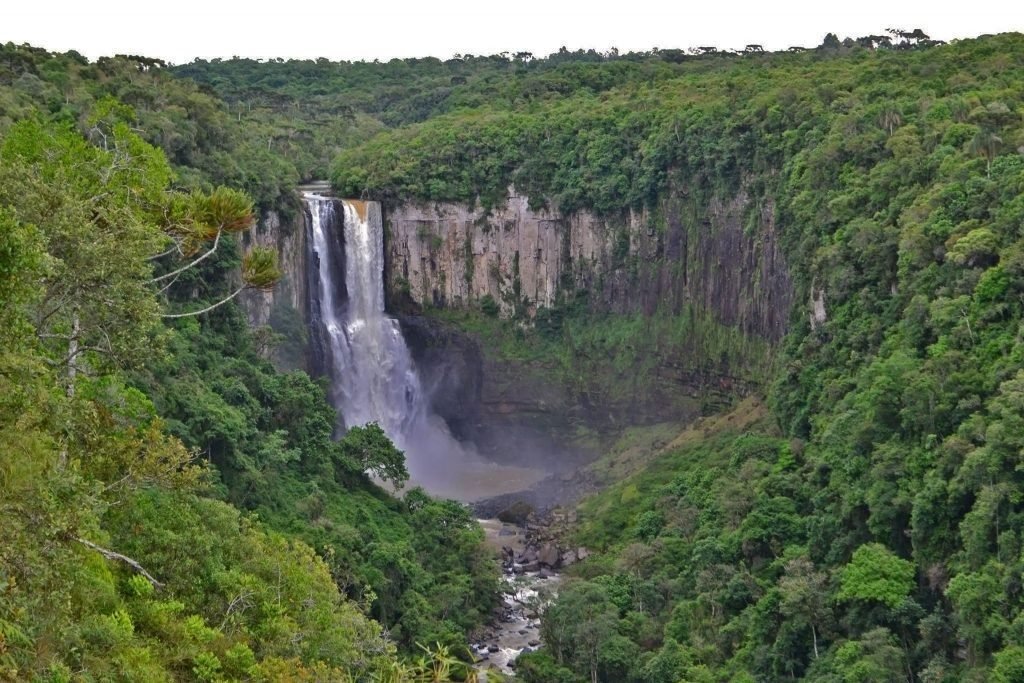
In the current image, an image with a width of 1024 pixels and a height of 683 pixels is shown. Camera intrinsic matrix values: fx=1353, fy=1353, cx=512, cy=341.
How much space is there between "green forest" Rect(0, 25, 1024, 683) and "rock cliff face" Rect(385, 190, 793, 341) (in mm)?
606

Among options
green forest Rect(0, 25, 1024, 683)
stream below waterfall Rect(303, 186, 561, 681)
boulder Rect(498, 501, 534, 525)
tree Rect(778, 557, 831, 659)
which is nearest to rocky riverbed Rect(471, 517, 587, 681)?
boulder Rect(498, 501, 534, 525)

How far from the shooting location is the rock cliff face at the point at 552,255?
5503cm

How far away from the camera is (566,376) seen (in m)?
57.9

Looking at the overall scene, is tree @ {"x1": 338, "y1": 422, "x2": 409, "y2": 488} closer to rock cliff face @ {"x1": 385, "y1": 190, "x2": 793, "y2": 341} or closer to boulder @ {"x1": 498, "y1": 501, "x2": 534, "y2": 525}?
boulder @ {"x1": 498, "y1": 501, "x2": 534, "y2": 525}

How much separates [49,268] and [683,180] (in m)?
43.0

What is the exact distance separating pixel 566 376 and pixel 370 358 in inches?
336

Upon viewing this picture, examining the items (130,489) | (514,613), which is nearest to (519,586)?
(514,613)

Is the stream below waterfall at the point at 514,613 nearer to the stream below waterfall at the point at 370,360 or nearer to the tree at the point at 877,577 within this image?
the stream below waterfall at the point at 370,360

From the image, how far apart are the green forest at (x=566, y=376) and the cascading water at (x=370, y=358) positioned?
9.97 ft

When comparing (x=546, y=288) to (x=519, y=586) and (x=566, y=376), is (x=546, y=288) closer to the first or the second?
(x=566, y=376)

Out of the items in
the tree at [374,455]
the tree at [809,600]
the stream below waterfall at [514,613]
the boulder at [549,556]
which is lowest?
the stream below waterfall at [514,613]

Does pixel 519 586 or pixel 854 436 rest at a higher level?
pixel 854 436

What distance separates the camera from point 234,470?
34438 mm

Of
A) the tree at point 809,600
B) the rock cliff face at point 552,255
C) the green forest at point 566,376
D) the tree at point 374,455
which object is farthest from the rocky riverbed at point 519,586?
the rock cliff face at point 552,255
